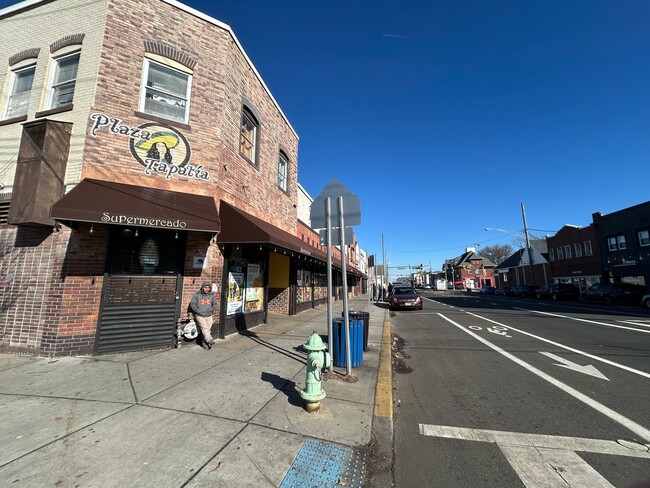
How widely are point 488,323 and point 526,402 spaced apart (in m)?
9.15

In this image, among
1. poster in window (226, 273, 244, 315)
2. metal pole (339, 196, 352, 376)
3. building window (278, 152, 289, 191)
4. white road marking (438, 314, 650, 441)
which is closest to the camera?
white road marking (438, 314, 650, 441)

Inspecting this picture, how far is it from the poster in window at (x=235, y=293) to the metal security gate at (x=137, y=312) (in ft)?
4.92

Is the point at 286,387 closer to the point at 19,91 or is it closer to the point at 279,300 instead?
the point at 279,300

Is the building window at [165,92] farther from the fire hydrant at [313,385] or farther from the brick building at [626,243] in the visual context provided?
the brick building at [626,243]

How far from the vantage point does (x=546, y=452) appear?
315 centimetres

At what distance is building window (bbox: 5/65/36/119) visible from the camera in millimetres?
8008

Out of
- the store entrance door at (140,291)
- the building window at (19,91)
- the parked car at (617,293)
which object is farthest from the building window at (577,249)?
the building window at (19,91)

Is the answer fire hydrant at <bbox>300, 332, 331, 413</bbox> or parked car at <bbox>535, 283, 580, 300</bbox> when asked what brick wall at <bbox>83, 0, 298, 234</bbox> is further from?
parked car at <bbox>535, 283, 580, 300</bbox>

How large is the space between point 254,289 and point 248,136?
4940 mm

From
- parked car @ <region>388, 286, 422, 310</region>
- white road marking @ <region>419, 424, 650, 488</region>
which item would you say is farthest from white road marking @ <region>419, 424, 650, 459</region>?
parked car @ <region>388, 286, 422, 310</region>

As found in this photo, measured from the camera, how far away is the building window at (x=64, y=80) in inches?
295

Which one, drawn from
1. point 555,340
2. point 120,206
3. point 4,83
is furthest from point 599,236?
point 4,83

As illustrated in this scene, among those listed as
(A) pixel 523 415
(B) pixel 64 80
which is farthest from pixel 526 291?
(B) pixel 64 80

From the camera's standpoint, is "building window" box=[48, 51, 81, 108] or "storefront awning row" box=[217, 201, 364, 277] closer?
"storefront awning row" box=[217, 201, 364, 277]
